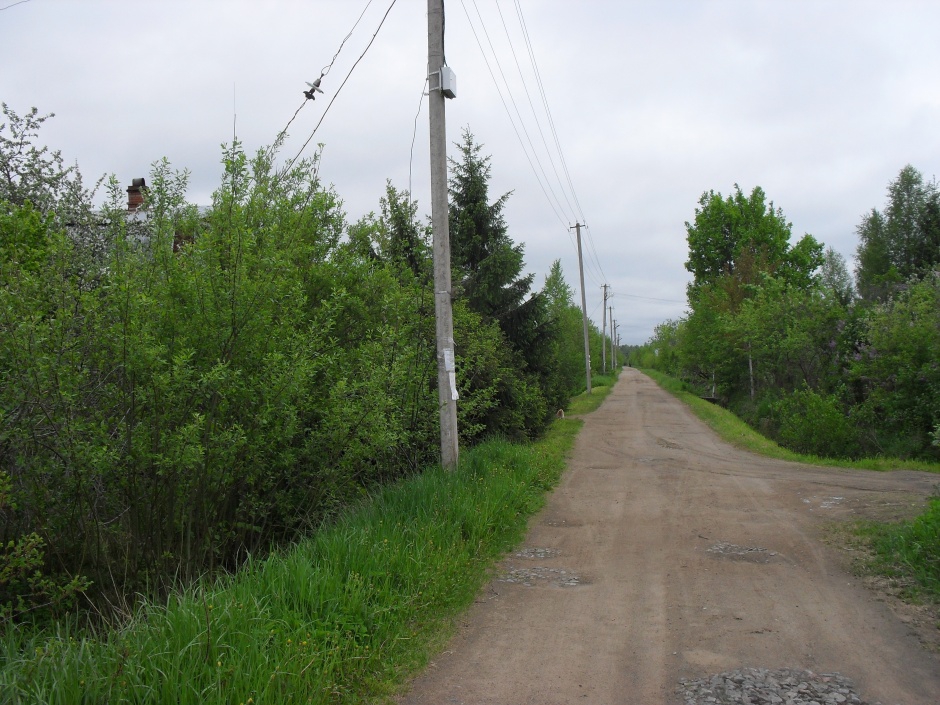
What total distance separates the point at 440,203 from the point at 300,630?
5.82 m

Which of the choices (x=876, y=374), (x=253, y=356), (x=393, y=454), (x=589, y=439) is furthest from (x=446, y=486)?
(x=876, y=374)

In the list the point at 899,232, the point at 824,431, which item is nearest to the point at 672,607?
the point at 824,431

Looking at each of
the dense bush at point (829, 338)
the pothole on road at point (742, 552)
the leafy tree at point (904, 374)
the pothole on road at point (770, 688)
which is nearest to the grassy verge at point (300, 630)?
the pothole on road at point (770, 688)

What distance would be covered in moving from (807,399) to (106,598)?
57.6ft

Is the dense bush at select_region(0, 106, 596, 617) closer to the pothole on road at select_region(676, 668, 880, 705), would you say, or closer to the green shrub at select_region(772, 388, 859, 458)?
the pothole on road at select_region(676, 668, 880, 705)

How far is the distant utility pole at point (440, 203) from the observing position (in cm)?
870

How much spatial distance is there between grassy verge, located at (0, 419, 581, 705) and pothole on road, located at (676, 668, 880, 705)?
170 centimetres

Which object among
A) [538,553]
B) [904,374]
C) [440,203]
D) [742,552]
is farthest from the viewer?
[904,374]

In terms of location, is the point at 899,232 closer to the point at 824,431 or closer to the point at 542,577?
the point at 824,431

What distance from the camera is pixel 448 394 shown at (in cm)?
866

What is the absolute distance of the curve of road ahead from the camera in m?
4.21

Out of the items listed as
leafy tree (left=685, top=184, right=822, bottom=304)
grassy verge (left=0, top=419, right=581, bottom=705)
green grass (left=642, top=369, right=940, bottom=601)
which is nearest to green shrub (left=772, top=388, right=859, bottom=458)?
green grass (left=642, top=369, right=940, bottom=601)

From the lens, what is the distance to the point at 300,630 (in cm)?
416

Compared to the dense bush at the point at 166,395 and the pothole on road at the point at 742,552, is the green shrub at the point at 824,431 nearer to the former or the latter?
the pothole on road at the point at 742,552
